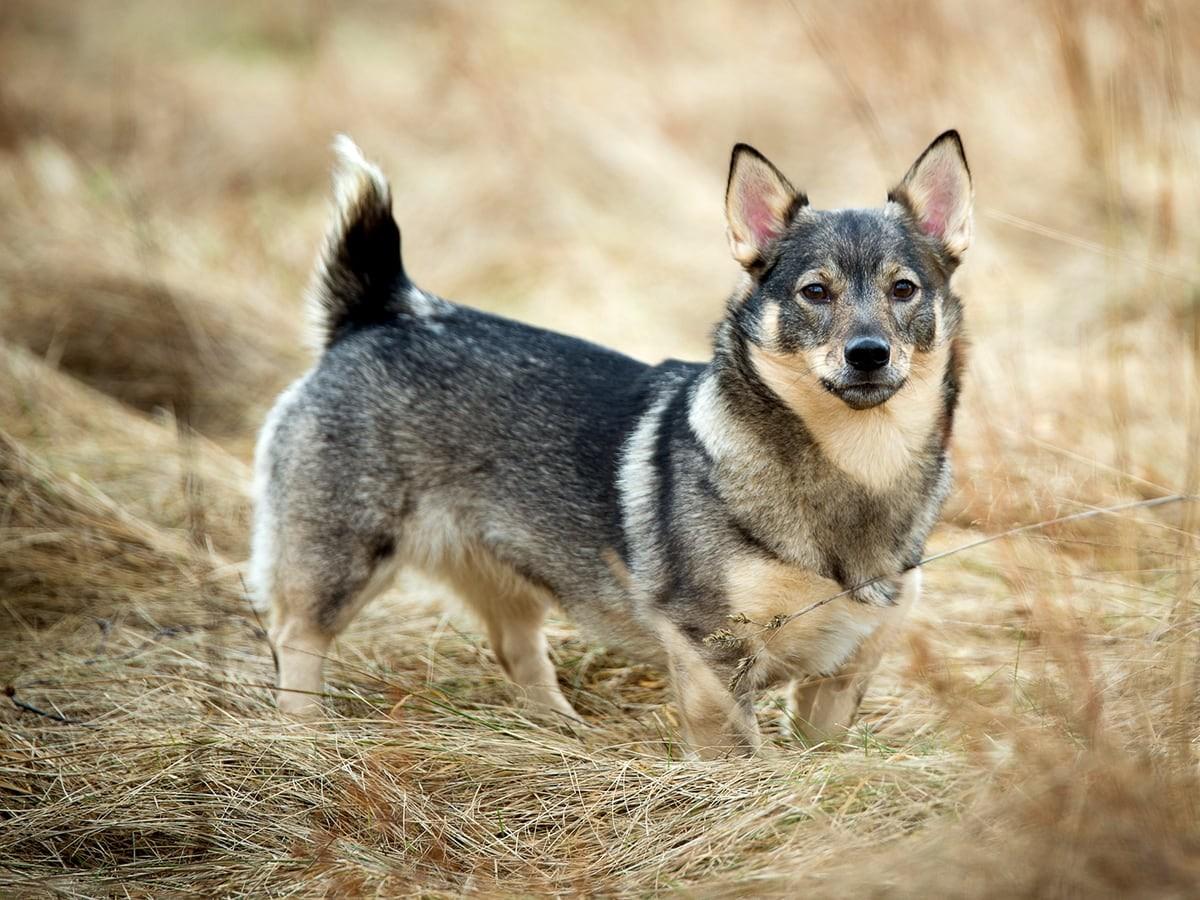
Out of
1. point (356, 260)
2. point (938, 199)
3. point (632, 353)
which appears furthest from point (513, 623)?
point (632, 353)

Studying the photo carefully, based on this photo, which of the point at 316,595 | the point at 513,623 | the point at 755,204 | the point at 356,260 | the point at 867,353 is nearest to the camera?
the point at 867,353

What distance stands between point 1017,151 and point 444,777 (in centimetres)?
658

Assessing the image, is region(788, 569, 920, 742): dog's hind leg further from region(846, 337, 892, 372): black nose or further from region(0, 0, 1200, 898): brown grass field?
region(846, 337, 892, 372): black nose

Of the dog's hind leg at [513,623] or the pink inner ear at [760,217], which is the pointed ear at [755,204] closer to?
the pink inner ear at [760,217]

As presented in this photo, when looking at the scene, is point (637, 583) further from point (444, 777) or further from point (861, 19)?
point (861, 19)

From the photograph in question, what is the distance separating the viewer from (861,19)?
7.15 m

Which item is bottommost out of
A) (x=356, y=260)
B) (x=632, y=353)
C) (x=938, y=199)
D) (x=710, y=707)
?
(x=710, y=707)

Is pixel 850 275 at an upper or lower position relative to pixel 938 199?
lower

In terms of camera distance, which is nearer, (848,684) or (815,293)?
(815,293)

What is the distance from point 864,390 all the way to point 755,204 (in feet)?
2.50

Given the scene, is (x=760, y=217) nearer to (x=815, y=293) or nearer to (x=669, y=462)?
(x=815, y=293)

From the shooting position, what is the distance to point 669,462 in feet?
11.5

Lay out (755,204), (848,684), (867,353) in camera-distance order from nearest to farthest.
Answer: (867,353), (848,684), (755,204)

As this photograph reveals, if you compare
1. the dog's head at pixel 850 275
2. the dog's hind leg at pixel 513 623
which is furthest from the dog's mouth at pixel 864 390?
the dog's hind leg at pixel 513 623
